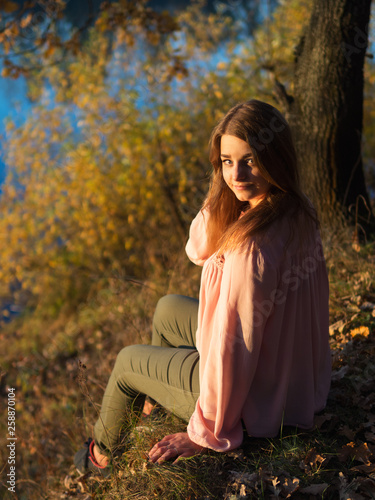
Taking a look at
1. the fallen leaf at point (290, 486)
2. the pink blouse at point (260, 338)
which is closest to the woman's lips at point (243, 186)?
the pink blouse at point (260, 338)

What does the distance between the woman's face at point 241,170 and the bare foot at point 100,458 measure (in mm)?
1467

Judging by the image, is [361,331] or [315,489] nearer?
[315,489]

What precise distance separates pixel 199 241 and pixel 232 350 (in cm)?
67

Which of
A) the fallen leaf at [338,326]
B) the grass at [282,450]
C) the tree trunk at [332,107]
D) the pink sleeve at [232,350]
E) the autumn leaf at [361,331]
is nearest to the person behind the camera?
the pink sleeve at [232,350]

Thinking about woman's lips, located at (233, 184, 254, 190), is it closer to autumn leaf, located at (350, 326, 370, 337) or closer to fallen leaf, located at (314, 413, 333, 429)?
fallen leaf, located at (314, 413, 333, 429)

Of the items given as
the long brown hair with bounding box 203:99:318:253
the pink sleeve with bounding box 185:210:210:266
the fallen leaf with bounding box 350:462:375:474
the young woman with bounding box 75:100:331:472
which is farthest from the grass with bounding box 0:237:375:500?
the long brown hair with bounding box 203:99:318:253

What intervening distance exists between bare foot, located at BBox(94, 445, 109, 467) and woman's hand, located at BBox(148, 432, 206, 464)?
0.46 metres

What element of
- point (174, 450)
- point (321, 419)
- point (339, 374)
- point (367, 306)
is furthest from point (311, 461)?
point (367, 306)

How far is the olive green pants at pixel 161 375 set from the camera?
1984 mm

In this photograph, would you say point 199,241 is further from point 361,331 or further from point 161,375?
point 361,331

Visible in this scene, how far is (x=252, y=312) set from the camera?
1666mm

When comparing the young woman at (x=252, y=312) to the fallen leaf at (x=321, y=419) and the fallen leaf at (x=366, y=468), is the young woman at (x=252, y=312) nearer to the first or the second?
the fallen leaf at (x=321, y=419)

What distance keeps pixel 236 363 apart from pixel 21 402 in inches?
152

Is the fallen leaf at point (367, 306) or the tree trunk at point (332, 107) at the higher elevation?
the tree trunk at point (332, 107)
